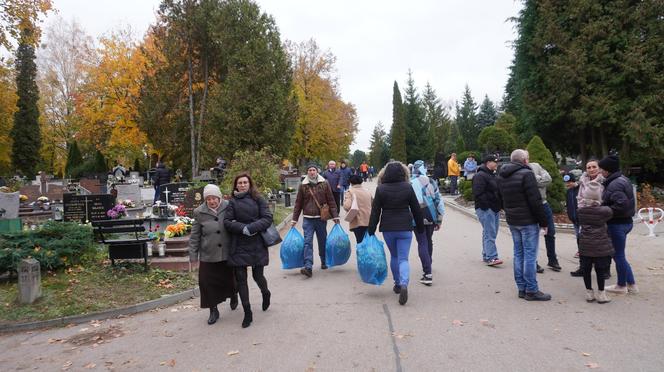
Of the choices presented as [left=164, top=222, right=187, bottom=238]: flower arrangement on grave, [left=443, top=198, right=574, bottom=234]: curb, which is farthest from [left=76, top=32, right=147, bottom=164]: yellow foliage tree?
[left=164, top=222, right=187, bottom=238]: flower arrangement on grave

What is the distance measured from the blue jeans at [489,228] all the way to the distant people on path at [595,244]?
211cm

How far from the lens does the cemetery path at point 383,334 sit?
14.0ft

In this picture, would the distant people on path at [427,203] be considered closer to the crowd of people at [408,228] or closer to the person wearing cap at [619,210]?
the crowd of people at [408,228]

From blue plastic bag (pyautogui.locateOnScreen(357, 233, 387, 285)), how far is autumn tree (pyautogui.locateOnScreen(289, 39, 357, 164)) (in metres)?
33.0

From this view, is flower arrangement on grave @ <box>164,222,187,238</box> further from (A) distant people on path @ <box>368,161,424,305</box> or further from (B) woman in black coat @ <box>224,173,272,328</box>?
(A) distant people on path @ <box>368,161,424,305</box>

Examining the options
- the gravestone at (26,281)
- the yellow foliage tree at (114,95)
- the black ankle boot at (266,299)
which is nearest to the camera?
the black ankle boot at (266,299)

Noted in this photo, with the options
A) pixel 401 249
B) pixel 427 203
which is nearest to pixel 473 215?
pixel 427 203

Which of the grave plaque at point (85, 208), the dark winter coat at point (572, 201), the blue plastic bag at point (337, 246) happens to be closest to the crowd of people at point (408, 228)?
the dark winter coat at point (572, 201)

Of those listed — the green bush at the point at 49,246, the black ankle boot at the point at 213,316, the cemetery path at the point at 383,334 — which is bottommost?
the cemetery path at the point at 383,334

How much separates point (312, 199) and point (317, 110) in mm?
33913

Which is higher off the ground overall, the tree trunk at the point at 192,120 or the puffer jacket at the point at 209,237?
the tree trunk at the point at 192,120

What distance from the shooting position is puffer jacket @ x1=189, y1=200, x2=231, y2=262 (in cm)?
548

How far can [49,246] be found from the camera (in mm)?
7758

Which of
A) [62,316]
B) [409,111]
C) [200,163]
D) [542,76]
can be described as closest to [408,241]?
[62,316]
